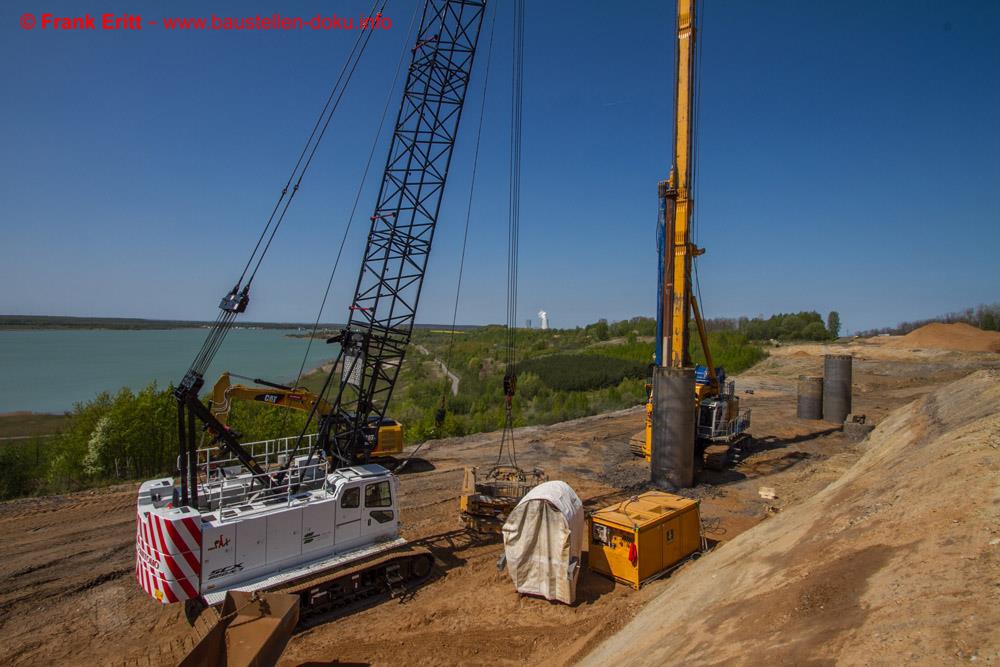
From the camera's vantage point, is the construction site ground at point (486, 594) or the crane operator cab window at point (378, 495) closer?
the construction site ground at point (486, 594)

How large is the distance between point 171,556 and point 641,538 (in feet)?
23.1

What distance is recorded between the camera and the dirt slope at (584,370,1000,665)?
4.05 m

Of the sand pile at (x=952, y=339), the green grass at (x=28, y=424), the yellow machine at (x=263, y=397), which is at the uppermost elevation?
the sand pile at (x=952, y=339)

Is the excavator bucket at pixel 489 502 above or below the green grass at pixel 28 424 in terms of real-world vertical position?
above

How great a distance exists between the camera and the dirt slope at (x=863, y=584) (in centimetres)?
405

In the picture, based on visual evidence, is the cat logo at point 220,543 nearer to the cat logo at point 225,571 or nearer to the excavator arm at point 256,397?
the cat logo at point 225,571

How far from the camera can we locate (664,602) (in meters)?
7.55

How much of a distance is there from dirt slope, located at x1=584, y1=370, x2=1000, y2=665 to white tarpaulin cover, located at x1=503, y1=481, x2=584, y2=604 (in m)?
1.29

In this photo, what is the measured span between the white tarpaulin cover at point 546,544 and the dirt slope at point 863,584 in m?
1.29

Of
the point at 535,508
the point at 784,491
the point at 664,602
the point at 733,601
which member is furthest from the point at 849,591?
the point at 784,491

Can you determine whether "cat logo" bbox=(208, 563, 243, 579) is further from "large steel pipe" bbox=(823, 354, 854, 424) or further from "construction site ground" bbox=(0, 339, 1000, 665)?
"large steel pipe" bbox=(823, 354, 854, 424)

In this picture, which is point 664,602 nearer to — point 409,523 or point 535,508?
point 535,508

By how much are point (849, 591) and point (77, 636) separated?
10.5 meters

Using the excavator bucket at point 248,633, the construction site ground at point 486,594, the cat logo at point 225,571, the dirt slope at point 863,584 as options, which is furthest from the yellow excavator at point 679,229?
the excavator bucket at point 248,633
